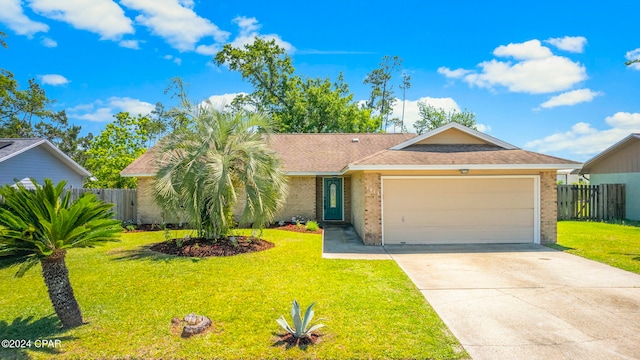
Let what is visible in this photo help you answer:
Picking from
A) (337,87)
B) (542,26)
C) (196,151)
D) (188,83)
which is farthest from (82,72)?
(542,26)

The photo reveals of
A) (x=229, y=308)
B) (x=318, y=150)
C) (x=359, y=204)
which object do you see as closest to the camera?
(x=229, y=308)

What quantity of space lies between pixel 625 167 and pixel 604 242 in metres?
9.03

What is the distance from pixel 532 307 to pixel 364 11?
1243 cm

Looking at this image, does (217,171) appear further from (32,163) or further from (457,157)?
(32,163)

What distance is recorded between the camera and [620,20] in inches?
533

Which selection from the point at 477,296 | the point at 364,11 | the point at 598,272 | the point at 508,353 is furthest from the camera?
the point at 364,11

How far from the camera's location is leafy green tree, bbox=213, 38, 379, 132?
2728 centimetres

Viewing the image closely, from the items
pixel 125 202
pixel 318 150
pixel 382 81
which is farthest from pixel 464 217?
pixel 382 81

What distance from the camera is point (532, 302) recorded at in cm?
569

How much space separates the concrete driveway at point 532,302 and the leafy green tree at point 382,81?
26.5 metres

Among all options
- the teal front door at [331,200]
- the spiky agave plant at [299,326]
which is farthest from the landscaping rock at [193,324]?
the teal front door at [331,200]

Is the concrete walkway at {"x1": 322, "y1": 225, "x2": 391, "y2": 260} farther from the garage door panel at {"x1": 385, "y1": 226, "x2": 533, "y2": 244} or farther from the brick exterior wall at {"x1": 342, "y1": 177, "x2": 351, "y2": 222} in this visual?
the brick exterior wall at {"x1": 342, "y1": 177, "x2": 351, "y2": 222}

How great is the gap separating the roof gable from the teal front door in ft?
15.7

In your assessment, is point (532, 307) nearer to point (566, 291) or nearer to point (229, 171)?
point (566, 291)
